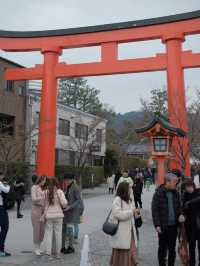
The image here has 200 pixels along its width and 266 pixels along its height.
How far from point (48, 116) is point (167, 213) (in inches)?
485

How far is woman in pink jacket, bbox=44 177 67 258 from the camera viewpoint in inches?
305

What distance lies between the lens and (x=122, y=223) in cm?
600

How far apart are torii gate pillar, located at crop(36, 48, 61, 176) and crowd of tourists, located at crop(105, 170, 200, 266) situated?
11.4 metres

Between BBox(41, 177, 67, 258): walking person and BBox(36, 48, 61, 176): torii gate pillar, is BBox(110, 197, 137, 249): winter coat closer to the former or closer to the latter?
BBox(41, 177, 67, 258): walking person

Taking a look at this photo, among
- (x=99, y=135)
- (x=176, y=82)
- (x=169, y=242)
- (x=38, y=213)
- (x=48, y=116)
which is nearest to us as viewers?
(x=169, y=242)

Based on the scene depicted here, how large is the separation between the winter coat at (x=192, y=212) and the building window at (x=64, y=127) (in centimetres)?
2603

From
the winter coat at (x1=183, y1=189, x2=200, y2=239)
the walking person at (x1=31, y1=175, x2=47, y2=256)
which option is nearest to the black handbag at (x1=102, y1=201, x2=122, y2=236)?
the winter coat at (x1=183, y1=189, x2=200, y2=239)

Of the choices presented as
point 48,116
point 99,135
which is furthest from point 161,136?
point 99,135

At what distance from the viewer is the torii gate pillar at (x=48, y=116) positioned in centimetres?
1769

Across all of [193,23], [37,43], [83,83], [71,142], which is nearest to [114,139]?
[71,142]

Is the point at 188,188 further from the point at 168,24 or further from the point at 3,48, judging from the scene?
the point at 3,48

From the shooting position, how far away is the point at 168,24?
15766 millimetres

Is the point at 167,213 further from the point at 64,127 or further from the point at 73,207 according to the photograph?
the point at 64,127

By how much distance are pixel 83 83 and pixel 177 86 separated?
133 feet
